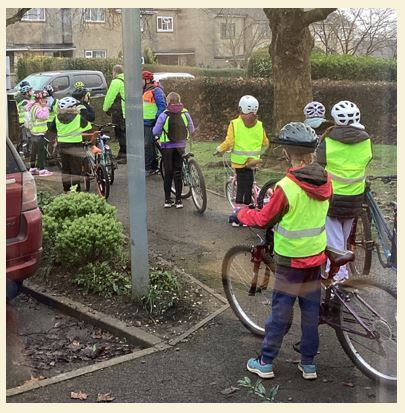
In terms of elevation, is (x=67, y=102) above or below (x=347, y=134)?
above

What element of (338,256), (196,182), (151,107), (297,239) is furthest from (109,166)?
(338,256)

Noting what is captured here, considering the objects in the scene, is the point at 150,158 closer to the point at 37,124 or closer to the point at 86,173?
the point at 86,173

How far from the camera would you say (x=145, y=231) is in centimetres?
431

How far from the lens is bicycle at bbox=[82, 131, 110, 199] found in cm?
432

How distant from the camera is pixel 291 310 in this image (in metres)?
3.66

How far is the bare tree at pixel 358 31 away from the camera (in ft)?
11.6

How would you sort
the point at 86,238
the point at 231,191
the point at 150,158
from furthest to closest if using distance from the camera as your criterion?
the point at 86,238
the point at 150,158
the point at 231,191

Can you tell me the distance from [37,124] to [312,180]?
1.76 meters

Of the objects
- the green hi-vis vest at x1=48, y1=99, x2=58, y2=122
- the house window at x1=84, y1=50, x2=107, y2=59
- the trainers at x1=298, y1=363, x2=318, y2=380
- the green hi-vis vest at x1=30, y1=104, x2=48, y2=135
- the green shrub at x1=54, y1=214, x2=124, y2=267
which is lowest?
the trainers at x1=298, y1=363, x2=318, y2=380

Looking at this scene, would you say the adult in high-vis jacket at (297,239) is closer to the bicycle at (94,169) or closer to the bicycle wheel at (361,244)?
the bicycle wheel at (361,244)

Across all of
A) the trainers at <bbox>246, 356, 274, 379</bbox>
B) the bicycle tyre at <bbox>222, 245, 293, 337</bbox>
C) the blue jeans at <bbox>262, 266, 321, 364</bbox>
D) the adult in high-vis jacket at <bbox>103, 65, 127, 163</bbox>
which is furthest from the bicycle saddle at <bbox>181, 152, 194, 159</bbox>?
the trainers at <bbox>246, 356, 274, 379</bbox>

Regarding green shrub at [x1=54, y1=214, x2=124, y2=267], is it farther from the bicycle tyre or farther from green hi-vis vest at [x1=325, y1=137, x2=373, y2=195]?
green hi-vis vest at [x1=325, y1=137, x2=373, y2=195]

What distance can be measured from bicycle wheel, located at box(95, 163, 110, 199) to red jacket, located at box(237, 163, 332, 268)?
1.20 metres

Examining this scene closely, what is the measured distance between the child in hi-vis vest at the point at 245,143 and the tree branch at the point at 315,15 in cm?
50
